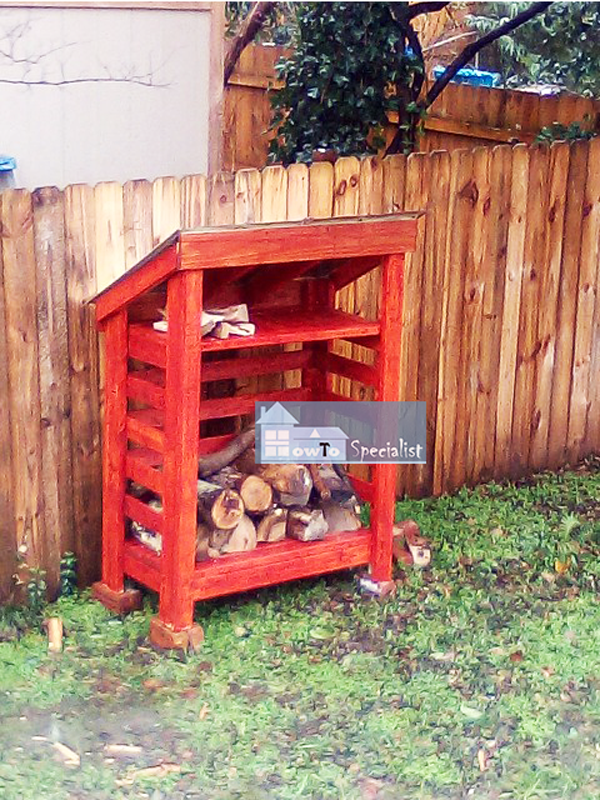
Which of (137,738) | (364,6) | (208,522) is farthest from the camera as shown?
(364,6)

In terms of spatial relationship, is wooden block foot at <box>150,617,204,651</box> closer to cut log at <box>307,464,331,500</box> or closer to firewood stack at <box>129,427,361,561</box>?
firewood stack at <box>129,427,361,561</box>

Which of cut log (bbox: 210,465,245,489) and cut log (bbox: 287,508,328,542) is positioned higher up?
cut log (bbox: 210,465,245,489)

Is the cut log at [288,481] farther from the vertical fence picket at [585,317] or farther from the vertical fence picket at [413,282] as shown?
the vertical fence picket at [585,317]

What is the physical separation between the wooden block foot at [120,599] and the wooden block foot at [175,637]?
0.31m

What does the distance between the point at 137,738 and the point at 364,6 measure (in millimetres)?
6131

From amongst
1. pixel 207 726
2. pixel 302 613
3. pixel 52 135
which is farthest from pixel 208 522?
pixel 52 135

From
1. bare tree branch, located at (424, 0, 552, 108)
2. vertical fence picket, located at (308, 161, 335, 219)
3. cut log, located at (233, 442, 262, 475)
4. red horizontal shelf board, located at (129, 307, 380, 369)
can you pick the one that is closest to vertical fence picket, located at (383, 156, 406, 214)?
vertical fence picket, located at (308, 161, 335, 219)

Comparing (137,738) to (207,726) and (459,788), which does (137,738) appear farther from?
(459,788)

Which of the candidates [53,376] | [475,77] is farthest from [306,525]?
[475,77]

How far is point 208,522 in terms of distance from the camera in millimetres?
5234

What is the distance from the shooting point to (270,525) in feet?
17.8

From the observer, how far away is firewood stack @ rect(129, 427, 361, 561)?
207 inches

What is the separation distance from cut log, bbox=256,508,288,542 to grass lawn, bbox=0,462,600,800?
1.00 ft

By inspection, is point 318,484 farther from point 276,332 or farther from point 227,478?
point 276,332
